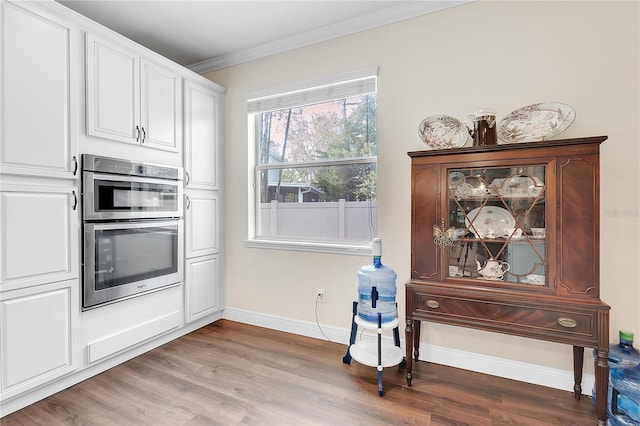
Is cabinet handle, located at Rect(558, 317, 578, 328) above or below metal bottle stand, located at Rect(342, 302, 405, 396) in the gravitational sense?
above

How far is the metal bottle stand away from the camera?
1973mm

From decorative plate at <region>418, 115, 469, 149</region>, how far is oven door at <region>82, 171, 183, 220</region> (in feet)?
6.56

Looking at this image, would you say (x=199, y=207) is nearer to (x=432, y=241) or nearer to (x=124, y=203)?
(x=124, y=203)

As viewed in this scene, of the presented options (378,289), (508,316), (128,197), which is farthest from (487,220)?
(128,197)

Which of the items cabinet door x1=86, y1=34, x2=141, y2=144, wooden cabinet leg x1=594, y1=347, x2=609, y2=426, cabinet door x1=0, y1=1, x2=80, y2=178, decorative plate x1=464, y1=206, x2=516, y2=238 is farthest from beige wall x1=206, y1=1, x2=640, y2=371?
cabinet door x1=0, y1=1, x2=80, y2=178

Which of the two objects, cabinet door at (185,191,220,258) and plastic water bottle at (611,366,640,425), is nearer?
plastic water bottle at (611,366,640,425)

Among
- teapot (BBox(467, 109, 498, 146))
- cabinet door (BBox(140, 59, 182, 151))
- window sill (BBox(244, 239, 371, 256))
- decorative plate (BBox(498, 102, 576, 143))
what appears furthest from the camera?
window sill (BBox(244, 239, 371, 256))

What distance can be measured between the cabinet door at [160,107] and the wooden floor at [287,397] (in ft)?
5.52

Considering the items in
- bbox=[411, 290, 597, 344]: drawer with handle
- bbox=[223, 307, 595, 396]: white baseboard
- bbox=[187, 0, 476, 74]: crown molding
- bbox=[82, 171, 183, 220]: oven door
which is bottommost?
bbox=[223, 307, 595, 396]: white baseboard

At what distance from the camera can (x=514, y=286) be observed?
1.79 metres

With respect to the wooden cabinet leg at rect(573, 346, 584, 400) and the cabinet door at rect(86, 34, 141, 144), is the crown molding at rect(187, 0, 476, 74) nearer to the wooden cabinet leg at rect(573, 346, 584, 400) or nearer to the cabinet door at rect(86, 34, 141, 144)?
the cabinet door at rect(86, 34, 141, 144)

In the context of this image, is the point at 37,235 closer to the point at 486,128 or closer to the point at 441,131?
the point at 441,131

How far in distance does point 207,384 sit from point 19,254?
1.30 meters

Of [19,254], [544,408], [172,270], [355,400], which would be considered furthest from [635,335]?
[19,254]
